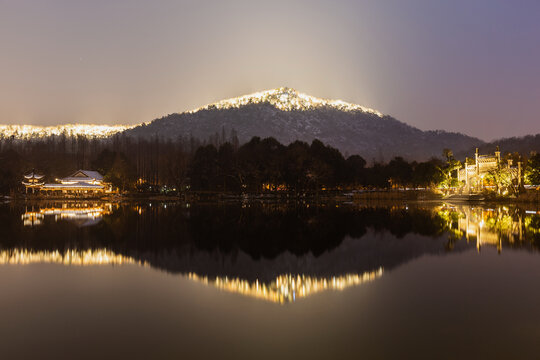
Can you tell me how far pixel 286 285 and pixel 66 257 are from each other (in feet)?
29.3

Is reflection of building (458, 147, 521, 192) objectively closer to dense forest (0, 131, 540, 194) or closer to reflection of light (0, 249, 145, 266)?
dense forest (0, 131, 540, 194)

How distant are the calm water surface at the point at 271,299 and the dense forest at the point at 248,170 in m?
50.0

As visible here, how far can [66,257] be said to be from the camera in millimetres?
15742

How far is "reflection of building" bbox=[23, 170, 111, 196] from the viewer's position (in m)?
87.3

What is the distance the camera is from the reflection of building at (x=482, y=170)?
5594 centimetres

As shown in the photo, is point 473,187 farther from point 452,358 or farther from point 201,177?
point 452,358

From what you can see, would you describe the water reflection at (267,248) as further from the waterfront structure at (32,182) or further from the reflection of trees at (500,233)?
the waterfront structure at (32,182)

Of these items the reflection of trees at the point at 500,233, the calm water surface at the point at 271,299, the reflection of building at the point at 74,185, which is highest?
the reflection of building at the point at 74,185

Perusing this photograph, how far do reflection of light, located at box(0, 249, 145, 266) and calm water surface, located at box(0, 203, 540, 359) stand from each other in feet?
0.23

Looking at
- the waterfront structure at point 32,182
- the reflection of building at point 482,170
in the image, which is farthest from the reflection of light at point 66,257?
the waterfront structure at point 32,182

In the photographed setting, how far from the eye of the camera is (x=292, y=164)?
2857 inches

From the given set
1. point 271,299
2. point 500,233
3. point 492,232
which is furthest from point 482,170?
point 271,299

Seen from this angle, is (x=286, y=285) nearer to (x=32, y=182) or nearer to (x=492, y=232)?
(x=492, y=232)

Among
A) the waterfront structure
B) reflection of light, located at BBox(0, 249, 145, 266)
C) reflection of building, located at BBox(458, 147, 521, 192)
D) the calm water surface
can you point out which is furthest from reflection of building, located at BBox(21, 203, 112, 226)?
the waterfront structure
